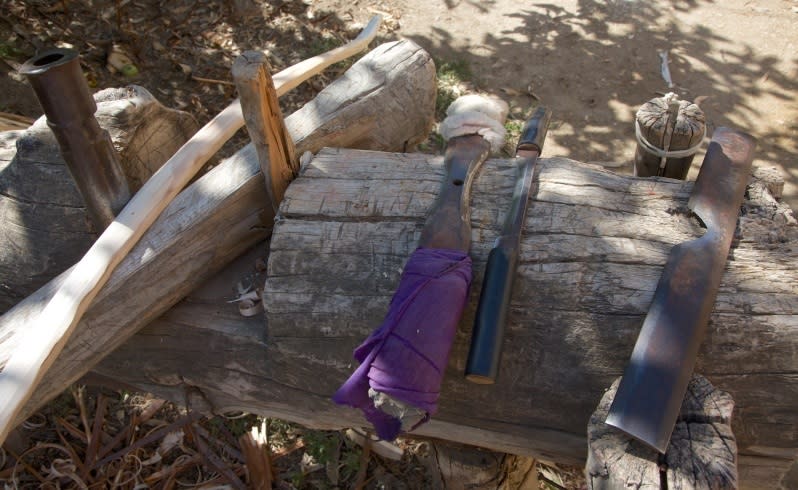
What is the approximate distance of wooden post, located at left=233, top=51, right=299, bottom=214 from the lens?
1.72 m

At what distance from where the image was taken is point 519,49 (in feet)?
17.2

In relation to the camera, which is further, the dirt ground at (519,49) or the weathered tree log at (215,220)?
the dirt ground at (519,49)

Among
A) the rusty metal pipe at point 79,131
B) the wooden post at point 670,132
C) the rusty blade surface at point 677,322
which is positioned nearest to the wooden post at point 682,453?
the rusty blade surface at point 677,322

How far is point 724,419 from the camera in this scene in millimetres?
1451

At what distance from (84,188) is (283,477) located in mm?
1738

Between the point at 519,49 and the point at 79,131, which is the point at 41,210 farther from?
the point at 519,49

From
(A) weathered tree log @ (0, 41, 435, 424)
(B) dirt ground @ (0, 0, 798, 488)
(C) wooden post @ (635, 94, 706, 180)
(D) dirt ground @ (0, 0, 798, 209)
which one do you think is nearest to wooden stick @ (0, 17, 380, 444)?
(A) weathered tree log @ (0, 41, 435, 424)

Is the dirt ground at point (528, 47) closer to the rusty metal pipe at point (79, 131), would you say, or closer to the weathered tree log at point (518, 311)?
the weathered tree log at point (518, 311)

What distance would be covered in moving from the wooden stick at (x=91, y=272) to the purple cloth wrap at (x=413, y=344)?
2.46 ft

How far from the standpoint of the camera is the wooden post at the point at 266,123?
1.72 meters

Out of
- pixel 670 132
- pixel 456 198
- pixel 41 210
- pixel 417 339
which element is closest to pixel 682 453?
pixel 417 339

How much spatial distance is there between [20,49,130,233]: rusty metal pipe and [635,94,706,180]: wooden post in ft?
5.62

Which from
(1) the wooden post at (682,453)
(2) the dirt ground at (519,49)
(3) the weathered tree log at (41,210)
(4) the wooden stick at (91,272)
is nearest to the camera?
(1) the wooden post at (682,453)

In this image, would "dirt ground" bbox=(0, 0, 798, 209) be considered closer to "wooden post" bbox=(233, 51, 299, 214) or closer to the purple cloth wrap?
"wooden post" bbox=(233, 51, 299, 214)
